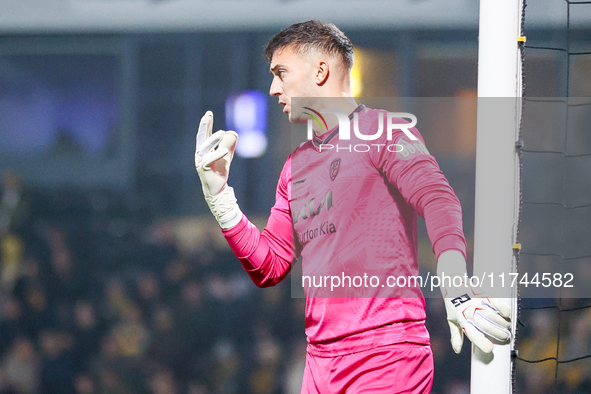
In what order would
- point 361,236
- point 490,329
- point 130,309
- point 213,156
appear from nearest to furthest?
point 490,329 → point 361,236 → point 213,156 → point 130,309

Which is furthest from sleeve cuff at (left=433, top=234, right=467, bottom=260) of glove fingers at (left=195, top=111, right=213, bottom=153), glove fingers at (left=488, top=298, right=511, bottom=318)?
glove fingers at (left=195, top=111, right=213, bottom=153)

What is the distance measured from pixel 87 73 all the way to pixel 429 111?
9.05 feet

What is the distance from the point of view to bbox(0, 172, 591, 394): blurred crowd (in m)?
4.16

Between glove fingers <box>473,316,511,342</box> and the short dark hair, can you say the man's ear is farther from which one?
glove fingers <box>473,316,511,342</box>

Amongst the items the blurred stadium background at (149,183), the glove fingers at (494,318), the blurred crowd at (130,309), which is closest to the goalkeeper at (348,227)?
the glove fingers at (494,318)

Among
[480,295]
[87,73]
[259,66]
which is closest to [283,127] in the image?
[259,66]

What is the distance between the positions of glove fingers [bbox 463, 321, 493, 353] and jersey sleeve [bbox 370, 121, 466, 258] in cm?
14

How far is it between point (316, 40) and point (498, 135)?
51 centimetres

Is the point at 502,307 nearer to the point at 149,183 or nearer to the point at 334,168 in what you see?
the point at 334,168

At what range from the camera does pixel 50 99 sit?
4.74 m

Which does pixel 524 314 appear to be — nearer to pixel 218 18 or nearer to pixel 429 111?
pixel 429 111

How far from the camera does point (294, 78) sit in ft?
4.71

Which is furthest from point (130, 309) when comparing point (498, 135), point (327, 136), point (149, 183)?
point (498, 135)

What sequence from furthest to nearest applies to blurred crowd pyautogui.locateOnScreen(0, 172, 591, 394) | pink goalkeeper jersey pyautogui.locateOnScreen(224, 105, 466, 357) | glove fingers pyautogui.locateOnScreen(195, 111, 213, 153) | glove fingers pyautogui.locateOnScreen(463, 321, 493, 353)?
blurred crowd pyautogui.locateOnScreen(0, 172, 591, 394), glove fingers pyautogui.locateOnScreen(195, 111, 213, 153), pink goalkeeper jersey pyautogui.locateOnScreen(224, 105, 466, 357), glove fingers pyautogui.locateOnScreen(463, 321, 493, 353)
